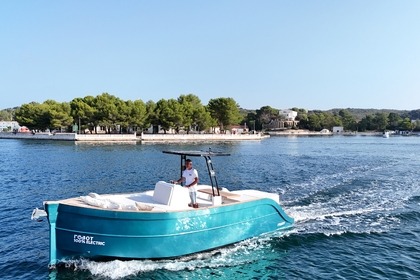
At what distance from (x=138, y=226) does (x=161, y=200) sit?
186 centimetres

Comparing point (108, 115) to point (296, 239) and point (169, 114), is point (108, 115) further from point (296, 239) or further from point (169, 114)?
point (296, 239)

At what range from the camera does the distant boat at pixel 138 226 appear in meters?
11.3

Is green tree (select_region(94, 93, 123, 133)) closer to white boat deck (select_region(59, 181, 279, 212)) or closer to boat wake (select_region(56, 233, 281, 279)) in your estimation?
white boat deck (select_region(59, 181, 279, 212))

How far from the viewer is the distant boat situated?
36.9ft

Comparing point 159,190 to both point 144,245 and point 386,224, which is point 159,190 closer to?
point 144,245

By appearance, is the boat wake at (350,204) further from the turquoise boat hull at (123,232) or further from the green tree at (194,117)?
the green tree at (194,117)

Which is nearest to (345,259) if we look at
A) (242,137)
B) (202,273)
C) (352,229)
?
(352,229)

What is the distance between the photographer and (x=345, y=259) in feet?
43.5

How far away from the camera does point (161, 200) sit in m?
13.1

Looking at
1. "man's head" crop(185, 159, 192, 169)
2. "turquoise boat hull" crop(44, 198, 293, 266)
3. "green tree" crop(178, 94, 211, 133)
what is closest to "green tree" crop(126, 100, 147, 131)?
"green tree" crop(178, 94, 211, 133)

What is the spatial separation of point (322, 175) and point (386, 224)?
17565 mm

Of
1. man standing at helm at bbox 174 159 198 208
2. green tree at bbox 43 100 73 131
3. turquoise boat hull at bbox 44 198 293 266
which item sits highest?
green tree at bbox 43 100 73 131

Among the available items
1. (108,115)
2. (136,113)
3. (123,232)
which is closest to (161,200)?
(123,232)

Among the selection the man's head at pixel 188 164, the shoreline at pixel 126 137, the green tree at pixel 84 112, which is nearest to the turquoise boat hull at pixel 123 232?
the man's head at pixel 188 164
